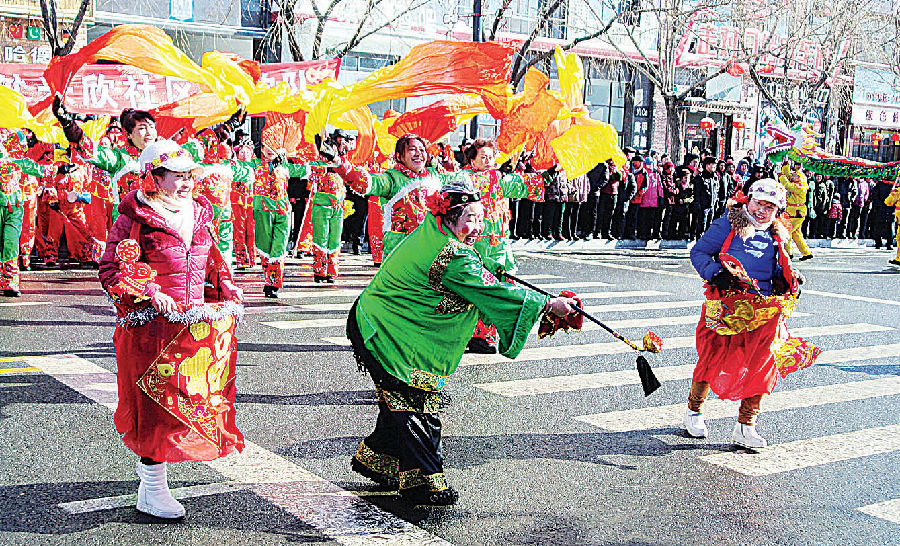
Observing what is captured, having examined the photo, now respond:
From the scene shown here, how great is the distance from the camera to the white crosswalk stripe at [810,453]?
589 cm

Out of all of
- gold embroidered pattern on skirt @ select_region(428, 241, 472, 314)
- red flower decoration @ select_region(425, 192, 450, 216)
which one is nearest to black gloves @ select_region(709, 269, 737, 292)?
gold embroidered pattern on skirt @ select_region(428, 241, 472, 314)

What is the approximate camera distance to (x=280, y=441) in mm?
5977

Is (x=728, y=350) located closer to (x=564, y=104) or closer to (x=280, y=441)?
(x=280, y=441)

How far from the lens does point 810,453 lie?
616cm

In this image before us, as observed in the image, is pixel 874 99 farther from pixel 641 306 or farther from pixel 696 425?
pixel 696 425

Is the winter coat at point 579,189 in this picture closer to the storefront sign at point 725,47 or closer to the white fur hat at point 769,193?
the white fur hat at point 769,193

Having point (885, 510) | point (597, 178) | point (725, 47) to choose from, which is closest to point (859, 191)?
point (597, 178)

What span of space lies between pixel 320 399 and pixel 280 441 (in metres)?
1.02

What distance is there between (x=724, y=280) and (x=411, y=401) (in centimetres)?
224

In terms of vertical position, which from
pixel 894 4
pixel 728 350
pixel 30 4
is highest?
pixel 894 4

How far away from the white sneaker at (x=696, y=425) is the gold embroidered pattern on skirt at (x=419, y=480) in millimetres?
2097

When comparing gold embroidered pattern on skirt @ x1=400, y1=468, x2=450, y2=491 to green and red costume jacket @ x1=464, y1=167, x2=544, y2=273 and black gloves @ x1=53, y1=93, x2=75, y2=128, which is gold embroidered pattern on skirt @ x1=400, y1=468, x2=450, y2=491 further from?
black gloves @ x1=53, y1=93, x2=75, y2=128

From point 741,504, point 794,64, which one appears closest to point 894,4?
point 794,64

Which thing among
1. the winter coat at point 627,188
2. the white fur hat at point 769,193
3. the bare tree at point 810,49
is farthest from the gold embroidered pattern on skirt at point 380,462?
the bare tree at point 810,49
